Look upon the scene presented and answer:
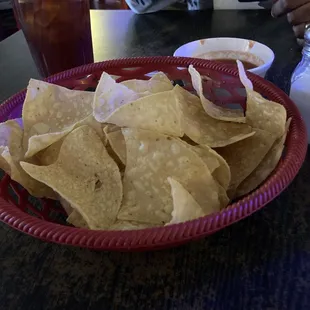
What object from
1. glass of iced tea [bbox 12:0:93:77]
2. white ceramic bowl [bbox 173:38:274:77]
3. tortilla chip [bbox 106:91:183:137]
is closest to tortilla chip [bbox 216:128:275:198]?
tortilla chip [bbox 106:91:183:137]

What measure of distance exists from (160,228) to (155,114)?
0.23 meters

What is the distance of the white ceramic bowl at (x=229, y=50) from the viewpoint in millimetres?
1116

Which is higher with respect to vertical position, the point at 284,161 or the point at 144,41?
the point at 284,161

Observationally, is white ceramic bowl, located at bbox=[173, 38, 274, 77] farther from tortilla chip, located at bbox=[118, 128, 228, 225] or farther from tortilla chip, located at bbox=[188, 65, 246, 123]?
tortilla chip, located at bbox=[118, 128, 228, 225]

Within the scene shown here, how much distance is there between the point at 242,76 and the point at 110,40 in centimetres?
94

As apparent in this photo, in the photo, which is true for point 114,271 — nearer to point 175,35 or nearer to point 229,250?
point 229,250

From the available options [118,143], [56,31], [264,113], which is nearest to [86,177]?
[118,143]

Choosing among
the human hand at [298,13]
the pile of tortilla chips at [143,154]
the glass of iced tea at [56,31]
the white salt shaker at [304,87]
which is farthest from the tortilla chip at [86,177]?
the human hand at [298,13]

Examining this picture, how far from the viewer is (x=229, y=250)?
0.68m

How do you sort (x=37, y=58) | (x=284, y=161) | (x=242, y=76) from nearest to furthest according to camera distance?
(x=284, y=161) → (x=242, y=76) → (x=37, y=58)

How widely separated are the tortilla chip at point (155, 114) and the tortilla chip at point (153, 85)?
0.37 feet

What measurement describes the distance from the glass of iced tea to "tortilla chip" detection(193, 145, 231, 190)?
2.07ft

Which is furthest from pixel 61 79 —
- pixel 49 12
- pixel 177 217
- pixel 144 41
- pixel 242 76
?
pixel 144 41

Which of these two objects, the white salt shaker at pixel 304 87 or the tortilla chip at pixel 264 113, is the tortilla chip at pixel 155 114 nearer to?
the tortilla chip at pixel 264 113
